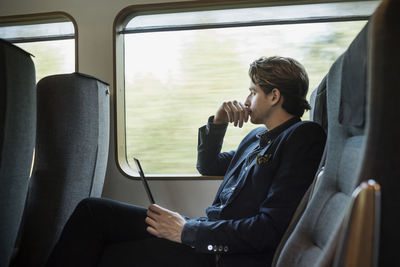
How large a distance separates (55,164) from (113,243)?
0.43m

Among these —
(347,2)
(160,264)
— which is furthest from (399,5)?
(347,2)

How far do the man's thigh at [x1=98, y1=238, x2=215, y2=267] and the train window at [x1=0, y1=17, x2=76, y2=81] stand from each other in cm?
128

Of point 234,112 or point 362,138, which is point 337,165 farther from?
point 234,112

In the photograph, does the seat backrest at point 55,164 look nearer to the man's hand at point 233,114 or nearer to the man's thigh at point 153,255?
the man's thigh at point 153,255

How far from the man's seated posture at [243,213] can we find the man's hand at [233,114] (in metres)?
0.03

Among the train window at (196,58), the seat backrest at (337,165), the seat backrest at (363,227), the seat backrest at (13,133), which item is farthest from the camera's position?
the train window at (196,58)

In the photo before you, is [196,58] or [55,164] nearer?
[55,164]

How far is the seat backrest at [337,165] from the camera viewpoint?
70 cm

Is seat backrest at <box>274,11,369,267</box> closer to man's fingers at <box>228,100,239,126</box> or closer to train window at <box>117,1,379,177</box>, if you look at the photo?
man's fingers at <box>228,100,239,126</box>

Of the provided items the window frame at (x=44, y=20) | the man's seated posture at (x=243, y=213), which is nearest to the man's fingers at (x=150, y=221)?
the man's seated posture at (x=243, y=213)

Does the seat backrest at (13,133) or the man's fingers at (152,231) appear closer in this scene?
the seat backrest at (13,133)

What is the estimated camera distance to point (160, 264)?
1.36 m

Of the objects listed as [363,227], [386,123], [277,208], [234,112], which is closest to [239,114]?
[234,112]

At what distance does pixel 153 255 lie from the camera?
1381 millimetres
